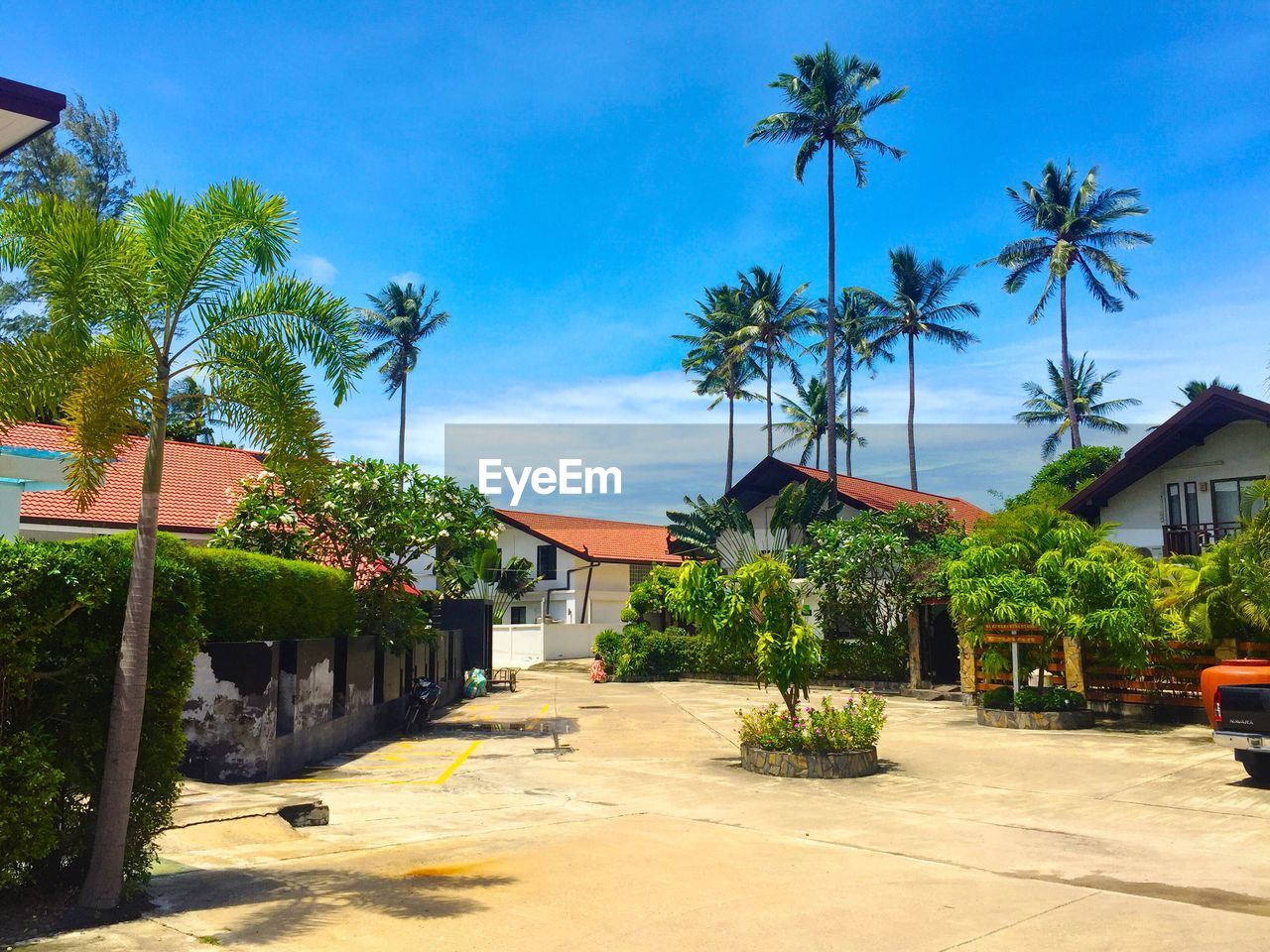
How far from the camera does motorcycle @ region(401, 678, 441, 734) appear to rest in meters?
19.4

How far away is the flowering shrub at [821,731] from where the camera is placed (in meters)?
13.6

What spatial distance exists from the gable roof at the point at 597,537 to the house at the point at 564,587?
0.05 m

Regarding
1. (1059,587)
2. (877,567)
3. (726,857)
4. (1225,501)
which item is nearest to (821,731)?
(726,857)

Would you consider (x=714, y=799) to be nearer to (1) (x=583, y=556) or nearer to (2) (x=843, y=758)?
(2) (x=843, y=758)

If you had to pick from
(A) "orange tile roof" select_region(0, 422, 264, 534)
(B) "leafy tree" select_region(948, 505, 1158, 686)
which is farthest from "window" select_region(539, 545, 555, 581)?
(B) "leafy tree" select_region(948, 505, 1158, 686)

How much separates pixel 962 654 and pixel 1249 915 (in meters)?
18.1

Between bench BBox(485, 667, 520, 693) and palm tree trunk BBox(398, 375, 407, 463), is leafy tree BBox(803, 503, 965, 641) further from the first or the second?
palm tree trunk BBox(398, 375, 407, 463)

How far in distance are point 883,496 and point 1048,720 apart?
22.9 m

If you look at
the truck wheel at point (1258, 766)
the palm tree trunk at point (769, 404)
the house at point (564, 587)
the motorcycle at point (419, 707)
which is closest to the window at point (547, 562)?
the house at point (564, 587)

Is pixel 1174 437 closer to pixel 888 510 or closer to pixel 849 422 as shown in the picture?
pixel 888 510

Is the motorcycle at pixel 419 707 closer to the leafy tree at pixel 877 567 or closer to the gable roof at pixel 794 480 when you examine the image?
the leafy tree at pixel 877 567

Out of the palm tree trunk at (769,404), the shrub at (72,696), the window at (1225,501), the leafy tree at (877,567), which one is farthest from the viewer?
the palm tree trunk at (769,404)

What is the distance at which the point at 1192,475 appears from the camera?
2614 centimetres

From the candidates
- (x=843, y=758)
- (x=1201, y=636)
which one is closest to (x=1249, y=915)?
(x=843, y=758)
